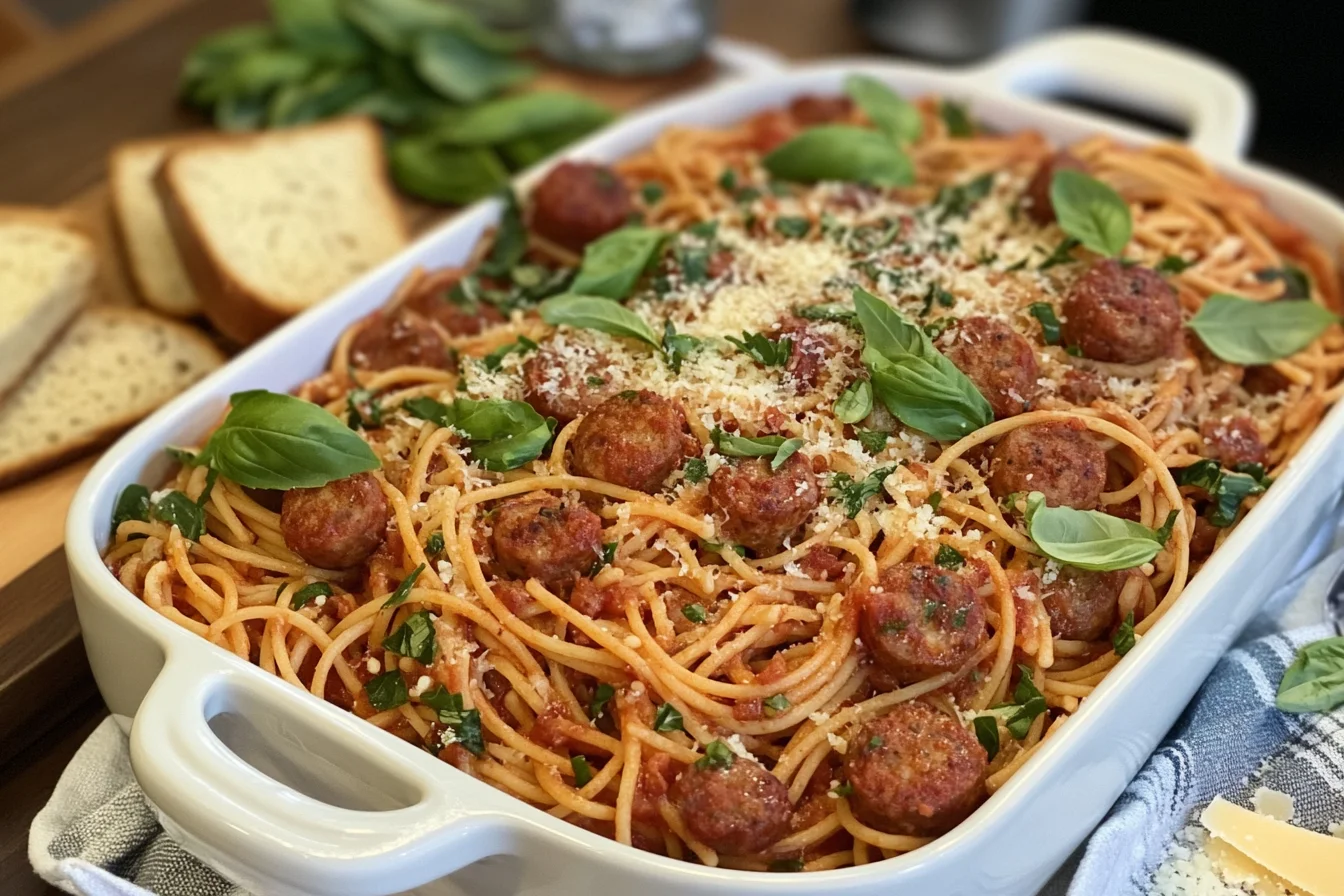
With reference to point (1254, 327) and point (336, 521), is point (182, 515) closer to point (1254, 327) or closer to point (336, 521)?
point (336, 521)

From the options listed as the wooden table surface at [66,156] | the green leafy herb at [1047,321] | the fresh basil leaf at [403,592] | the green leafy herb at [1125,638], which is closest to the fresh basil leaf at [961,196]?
the green leafy herb at [1047,321]

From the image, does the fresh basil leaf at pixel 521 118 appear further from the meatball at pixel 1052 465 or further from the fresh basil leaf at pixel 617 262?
the meatball at pixel 1052 465

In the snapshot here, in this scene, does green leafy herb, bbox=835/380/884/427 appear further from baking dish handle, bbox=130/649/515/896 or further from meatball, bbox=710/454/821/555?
baking dish handle, bbox=130/649/515/896

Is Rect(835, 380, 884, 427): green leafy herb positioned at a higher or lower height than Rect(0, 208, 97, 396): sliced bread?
higher

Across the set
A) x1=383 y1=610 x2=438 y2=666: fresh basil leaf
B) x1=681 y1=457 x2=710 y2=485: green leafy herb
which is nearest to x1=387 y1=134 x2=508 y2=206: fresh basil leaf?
x1=681 y1=457 x2=710 y2=485: green leafy herb

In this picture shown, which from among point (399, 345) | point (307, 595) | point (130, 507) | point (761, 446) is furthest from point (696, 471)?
point (130, 507)

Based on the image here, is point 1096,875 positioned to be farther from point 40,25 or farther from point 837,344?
point 40,25

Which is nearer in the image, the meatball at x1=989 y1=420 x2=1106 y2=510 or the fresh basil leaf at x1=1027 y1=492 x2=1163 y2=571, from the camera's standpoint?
the fresh basil leaf at x1=1027 y1=492 x2=1163 y2=571
